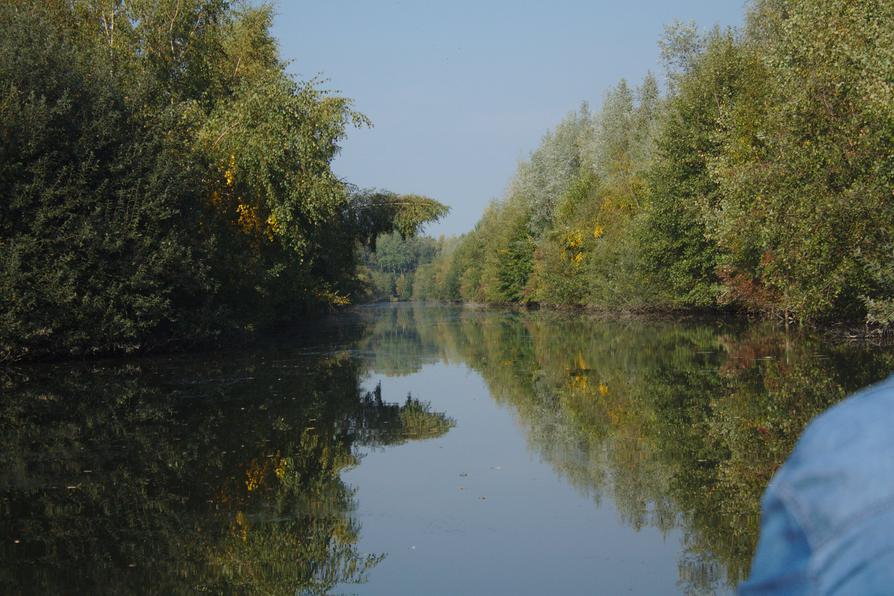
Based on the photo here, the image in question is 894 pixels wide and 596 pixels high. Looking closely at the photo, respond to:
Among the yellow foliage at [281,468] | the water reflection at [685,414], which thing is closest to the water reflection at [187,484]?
the yellow foliage at [281,468]

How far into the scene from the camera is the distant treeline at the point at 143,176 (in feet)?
68.2

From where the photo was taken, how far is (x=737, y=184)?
21.7 m

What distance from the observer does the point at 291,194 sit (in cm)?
2705

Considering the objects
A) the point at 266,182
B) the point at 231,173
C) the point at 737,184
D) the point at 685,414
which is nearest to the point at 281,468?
the point at 685,414

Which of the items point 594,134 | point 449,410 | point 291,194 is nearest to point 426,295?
point 594,134

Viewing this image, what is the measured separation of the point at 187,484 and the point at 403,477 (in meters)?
2.14

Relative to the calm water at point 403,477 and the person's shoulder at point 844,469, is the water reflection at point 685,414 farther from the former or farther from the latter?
the person's shoulder at point 844,469

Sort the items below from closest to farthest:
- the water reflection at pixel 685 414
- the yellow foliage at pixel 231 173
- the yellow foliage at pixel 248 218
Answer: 1. the water reflection at pixel 685 414
2. the yellow foliage at pixel 231 173
3. the yellow foliage at pixel 248 218

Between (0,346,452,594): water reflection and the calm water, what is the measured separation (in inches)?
1.2

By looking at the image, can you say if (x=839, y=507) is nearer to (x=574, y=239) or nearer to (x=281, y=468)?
(x=281, y=468)

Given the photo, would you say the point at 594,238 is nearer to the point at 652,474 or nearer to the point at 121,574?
the point at 652,474

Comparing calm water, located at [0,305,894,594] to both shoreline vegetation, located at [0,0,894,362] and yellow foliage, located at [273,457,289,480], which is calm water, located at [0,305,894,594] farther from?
shoreline vegetation, located at [0,0,894,362]

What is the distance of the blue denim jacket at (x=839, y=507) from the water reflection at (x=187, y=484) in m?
Answer: 5.47

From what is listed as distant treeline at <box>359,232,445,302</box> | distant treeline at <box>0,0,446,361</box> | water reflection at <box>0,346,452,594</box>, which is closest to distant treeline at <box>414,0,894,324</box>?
water reflection at <box>0,346,452,594</box>
